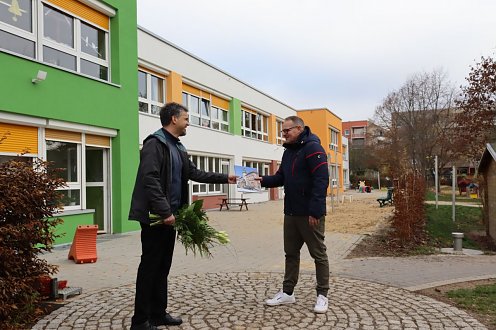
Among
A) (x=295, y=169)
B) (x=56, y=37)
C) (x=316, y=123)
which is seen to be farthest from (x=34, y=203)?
(x=316, y=123)

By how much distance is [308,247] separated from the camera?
16.0 ft

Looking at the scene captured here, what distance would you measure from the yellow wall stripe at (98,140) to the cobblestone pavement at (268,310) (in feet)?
20.4

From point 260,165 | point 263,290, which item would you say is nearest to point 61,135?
point 263,290

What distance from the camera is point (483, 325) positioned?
4.25 meters

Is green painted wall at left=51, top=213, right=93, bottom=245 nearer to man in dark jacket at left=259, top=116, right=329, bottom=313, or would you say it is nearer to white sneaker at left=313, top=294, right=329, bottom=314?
man in dark jacket at left=259, top=116, right=329, bottom=313

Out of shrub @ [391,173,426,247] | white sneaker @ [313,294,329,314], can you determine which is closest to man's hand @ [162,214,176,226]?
white sneaker @ [313,294,329,314]

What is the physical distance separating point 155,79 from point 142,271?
14677 millimetres

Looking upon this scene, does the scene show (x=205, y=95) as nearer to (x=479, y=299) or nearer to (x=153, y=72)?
(x=153, y=72)

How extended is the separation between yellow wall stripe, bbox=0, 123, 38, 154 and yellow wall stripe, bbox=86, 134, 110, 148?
5.29 feet

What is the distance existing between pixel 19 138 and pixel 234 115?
53.8ft

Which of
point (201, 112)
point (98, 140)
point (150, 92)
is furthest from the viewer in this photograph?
point (201, 112)

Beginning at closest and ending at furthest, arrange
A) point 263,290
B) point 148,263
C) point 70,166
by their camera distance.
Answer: point 148,263, point 263,290, point 70,166

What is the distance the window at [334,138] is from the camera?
4442cm

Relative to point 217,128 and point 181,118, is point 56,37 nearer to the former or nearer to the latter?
point 181,118
